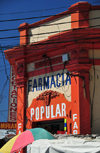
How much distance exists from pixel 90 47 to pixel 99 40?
51 centimetres

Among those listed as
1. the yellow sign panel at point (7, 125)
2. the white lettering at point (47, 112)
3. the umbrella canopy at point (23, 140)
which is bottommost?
the umbrella canopy at point (23, 140)

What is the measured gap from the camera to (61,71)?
1404 centimetres

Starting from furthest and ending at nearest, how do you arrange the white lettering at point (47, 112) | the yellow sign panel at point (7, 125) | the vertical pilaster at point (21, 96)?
the yellow sign panel at point (7, 125)
the vertical pilaster at point (21, 96)
the white lettering at point (47, 112)

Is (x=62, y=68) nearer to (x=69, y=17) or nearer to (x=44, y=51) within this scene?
(x=44, y=51)

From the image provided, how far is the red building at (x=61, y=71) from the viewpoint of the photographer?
13.1 meters

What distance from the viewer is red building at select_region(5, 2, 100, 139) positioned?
13078 mm

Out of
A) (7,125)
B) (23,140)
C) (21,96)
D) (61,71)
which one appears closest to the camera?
(23,140)

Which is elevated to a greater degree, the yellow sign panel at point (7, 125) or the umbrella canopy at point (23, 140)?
the yellow sign panel at point (7, 125)

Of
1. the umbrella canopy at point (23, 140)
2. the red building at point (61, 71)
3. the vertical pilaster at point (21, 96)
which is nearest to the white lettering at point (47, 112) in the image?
the red building at point (61, 71)

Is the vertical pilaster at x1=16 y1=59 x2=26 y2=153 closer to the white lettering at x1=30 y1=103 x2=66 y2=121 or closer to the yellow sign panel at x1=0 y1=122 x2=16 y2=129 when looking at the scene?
the white lettering at x1=30 y1=103 x2=66 y2=121

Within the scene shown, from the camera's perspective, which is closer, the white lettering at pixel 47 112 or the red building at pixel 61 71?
the red building at pixel 61 71

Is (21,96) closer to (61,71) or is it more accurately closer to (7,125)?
(61,71)

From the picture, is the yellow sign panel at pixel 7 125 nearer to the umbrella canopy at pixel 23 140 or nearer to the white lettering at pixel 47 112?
the white lettering at pixel 47 112

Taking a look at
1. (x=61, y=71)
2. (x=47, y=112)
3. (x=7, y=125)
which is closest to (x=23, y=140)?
(x=47, y=112)
